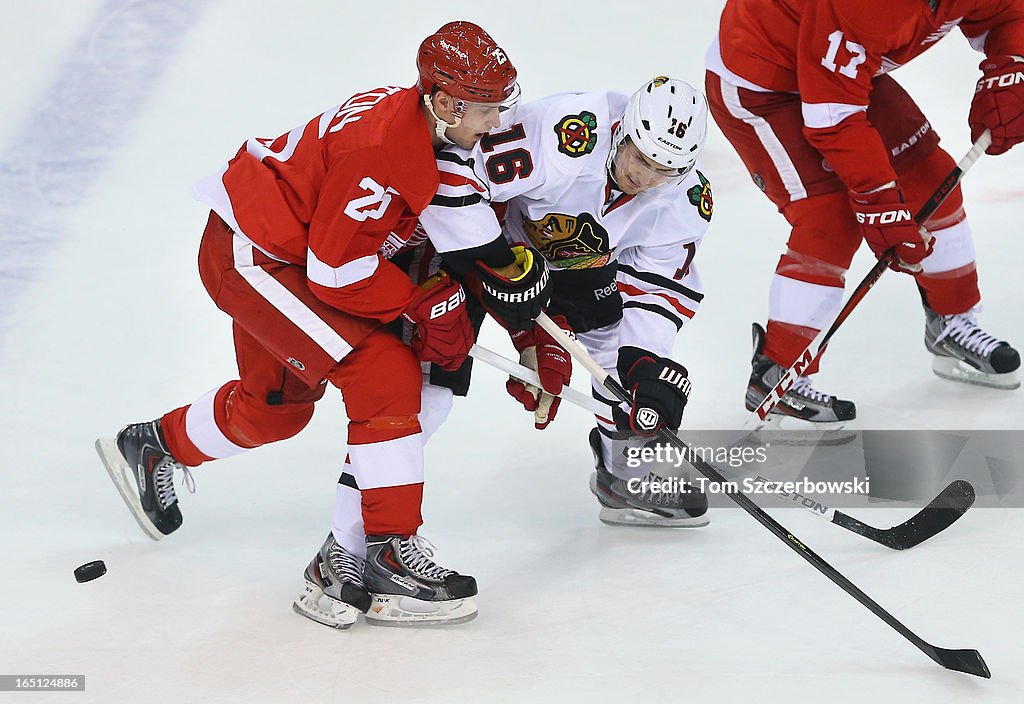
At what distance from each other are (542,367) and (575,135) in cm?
50

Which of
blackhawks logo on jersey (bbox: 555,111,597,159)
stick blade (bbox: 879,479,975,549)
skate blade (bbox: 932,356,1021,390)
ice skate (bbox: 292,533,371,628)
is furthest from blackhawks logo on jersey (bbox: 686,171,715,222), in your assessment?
skate blade (bbox: 932,356,1021,390)

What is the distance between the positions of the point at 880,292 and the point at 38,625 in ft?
8.68

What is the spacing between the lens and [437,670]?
2.35 meters

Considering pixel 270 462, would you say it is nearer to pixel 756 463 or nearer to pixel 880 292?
pixel 756 463

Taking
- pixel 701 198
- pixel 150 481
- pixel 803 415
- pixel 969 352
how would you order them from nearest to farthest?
1. pixel 701 198
2. pixel 150 481
3. pixel 803 415
4. pixel 969 352

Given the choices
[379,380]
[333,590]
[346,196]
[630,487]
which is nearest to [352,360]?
[379,380]

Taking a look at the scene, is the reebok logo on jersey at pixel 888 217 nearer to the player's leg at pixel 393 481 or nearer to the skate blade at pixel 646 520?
the skate blade at pixel 646 520

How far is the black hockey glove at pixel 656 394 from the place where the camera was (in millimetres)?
2623

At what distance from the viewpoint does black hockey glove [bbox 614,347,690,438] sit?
262 centimetres

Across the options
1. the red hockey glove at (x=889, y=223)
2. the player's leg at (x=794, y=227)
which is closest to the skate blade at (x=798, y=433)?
the player's leg at (x=794, y=227)

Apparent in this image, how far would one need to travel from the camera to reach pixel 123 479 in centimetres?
294

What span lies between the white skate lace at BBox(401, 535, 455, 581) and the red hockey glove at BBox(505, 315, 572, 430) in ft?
1.28

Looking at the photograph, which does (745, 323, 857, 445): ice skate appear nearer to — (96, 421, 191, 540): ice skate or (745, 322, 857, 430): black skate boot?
(745, 322, 857, 430): black skate boot

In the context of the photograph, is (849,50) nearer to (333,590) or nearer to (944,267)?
(944,267)
